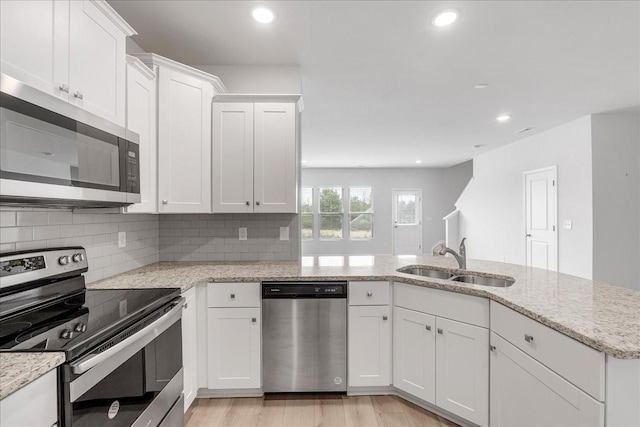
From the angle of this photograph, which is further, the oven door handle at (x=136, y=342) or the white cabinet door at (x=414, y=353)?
the white cabinet door at (x=414, y=353)

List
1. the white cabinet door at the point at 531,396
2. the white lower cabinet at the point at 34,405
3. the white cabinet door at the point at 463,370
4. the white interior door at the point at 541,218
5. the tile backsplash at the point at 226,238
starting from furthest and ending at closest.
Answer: the white interior door at the point at 541,218 → the tile backsplash at the point at 226,238 → the white cabinet door at the point at 463,370 → the white cabinet door at the point at 531,396 → the white lower cabinet at the point at 34,405

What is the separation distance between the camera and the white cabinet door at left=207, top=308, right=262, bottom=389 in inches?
84.1

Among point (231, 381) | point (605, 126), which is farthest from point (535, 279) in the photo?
point (605, 126)

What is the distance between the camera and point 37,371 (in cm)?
88

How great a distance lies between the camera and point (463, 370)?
71.7 inches

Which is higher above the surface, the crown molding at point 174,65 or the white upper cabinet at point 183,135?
the crown molding at point 174,65

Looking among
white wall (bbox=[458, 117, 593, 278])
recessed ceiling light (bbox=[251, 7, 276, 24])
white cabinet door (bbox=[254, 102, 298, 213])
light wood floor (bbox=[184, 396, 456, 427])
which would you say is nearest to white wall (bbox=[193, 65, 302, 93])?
white cabinet door (bbox=[254, 102, 298, 213])

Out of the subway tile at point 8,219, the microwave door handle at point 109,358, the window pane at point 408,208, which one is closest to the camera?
the microwave door handle at point 109,358

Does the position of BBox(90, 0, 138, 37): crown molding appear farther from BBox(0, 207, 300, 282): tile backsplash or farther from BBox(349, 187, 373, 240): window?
BBox(349, 187, 373, 240): window

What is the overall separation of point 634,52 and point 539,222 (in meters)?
3.41

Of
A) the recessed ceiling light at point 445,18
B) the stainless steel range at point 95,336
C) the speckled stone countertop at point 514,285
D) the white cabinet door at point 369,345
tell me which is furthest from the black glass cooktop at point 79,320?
the recessed ceiling light at point 445,18

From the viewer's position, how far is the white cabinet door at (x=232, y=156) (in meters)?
2.47

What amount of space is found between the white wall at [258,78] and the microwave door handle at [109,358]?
6.71 feet

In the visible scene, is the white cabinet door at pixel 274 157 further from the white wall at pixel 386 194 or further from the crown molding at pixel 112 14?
the white wall at pixel 386 194
